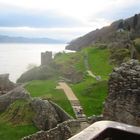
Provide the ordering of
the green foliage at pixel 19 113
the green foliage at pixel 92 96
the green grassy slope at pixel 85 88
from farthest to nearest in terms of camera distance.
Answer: the green grassy slope at pixel 85 88 < the green foliage at pixel 92 96 < the green foliage at pixel 19 113

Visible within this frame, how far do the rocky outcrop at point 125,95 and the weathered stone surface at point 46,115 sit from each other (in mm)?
13816

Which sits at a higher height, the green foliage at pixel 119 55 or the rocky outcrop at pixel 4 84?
the green foliage at pixel 119 55

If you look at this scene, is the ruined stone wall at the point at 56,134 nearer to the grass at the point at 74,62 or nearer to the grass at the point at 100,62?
the grass at the point at 100,62

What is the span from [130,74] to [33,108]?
1814cm

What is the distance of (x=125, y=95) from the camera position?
1742 centimetres

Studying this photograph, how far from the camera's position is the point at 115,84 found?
17.8 m

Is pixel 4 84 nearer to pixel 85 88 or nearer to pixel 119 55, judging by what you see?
pixel 85 88

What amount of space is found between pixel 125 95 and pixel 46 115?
15276 millimetres

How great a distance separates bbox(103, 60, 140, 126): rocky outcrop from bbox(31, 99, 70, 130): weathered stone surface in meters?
13.8

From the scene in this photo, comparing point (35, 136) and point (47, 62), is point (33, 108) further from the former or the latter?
point (47, 62)

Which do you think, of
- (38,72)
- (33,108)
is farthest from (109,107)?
(38,72)

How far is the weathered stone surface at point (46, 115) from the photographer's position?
1238 inches

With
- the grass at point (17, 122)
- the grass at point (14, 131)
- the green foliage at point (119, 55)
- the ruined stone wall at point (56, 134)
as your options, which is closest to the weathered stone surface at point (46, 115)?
the grass at point (17, 122)

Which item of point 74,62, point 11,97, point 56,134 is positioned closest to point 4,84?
point 11,97
